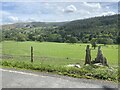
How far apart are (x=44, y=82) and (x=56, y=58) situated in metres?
9.47

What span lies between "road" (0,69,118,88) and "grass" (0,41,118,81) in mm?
422

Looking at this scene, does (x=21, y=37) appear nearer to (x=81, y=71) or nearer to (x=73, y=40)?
(x=73, y=40)

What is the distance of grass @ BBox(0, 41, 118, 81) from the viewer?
6536 millimetres

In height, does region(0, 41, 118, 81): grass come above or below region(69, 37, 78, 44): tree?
below

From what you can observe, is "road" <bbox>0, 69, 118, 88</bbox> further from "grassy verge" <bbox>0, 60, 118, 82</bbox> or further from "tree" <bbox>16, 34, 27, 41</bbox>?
"tree" <bbox>16, 34, 27, 41</bbox>

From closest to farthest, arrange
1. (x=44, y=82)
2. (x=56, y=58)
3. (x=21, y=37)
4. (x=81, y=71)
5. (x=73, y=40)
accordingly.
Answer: (x=44, y=82) < (x=81, y=71) < (x=56, y=58) < (x=21, y=37) < (x=73, y=40)

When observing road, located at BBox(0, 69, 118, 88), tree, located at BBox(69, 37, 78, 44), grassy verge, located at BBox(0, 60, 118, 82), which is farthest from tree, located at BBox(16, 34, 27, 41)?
road, located at BBox(0, 69, 118, 88)

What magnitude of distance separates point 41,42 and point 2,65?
10.8 meters

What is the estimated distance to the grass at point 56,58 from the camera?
654 cm

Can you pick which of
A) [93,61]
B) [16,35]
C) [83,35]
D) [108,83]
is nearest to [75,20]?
[83,35]

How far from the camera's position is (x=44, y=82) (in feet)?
18.9

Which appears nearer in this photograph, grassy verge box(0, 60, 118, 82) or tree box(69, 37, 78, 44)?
grassy verge box(0, 60, 118, 82)

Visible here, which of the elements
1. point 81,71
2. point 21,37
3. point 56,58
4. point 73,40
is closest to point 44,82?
point 81,71

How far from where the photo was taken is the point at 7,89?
210 inches
